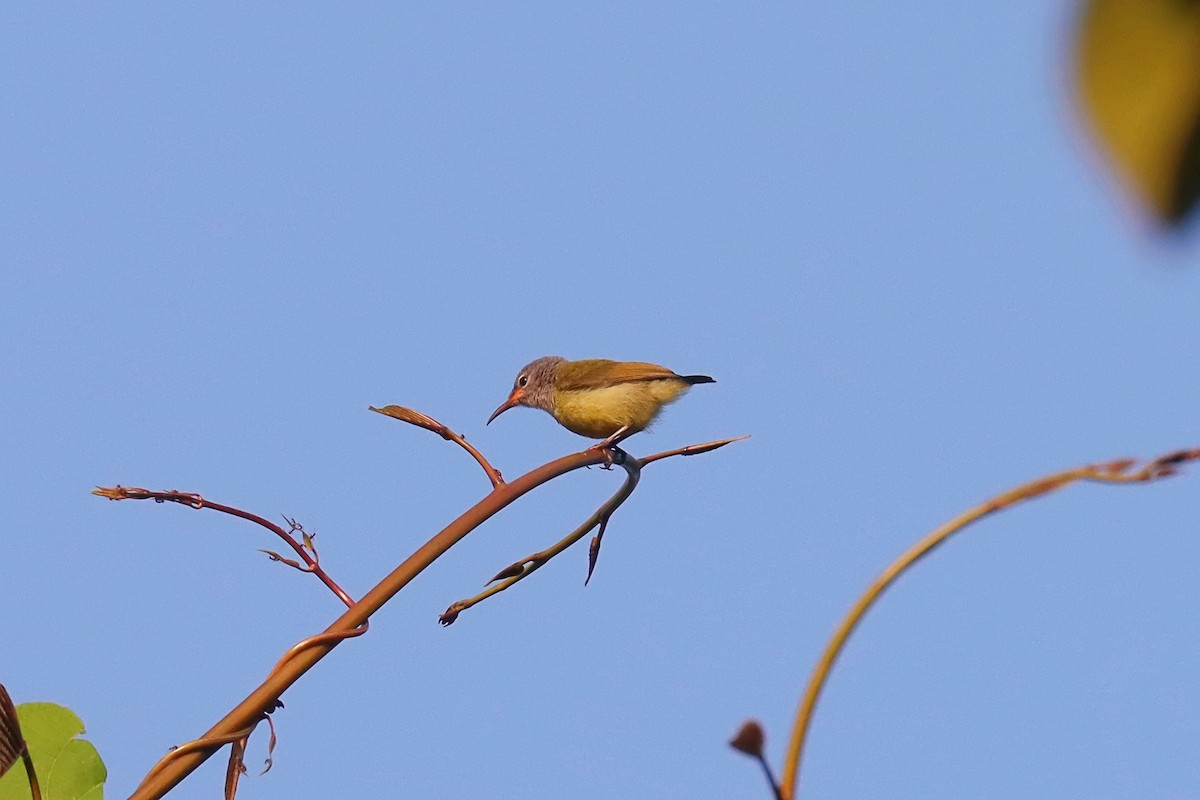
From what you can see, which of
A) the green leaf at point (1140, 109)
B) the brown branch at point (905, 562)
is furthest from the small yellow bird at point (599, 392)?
the green leaf at point (1140, 109)

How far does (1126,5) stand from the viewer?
34 cm

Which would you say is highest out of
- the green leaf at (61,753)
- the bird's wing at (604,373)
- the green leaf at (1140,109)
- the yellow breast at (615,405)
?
the green leaf at (1140,109)

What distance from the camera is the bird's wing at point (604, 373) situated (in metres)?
7.36

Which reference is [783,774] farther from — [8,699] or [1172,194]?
[8,699]

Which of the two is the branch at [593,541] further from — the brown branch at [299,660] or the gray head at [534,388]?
the gray head at [534,388]

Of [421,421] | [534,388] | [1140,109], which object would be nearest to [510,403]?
[534,388]

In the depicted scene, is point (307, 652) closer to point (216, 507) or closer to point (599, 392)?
point (216, 507)

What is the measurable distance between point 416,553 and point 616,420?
5.53 meters

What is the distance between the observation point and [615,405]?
23.5 feet

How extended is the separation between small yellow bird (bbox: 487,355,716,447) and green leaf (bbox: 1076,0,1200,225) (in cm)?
639

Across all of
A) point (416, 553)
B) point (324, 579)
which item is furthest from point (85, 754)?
point (416, 553)

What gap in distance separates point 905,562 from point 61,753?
1294 mm

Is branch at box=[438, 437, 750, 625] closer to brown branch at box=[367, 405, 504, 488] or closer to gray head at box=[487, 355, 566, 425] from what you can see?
brown branch at box=[367, 405, 504, 488]

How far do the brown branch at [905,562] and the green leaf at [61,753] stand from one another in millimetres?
1163
